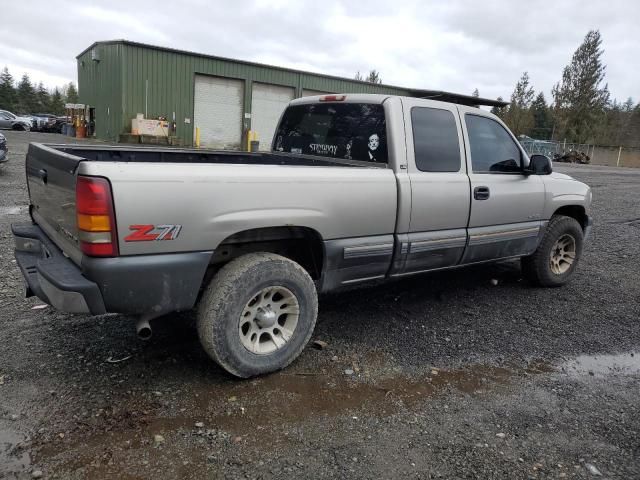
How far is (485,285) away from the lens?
5.70 metres

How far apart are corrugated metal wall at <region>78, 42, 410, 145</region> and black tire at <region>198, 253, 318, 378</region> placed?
78.5 feet

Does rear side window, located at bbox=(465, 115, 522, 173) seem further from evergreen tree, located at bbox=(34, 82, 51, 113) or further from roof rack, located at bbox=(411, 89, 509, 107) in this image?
evergreen tree, located at bbox=(34, 82, 51, 113)

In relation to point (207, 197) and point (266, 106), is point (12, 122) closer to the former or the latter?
point (266, 106)

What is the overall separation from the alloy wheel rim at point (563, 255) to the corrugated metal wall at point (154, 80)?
23.2 meters

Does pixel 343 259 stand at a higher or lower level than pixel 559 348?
higher

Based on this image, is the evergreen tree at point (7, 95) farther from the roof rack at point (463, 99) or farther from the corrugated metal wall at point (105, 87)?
the roof rack at point (463, 99)

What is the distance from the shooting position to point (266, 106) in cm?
2886

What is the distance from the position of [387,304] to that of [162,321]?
2074mm

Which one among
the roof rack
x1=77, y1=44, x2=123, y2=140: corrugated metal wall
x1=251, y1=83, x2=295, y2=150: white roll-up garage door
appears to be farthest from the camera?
x1=251, y1=83, x2=295, y2=150: white roll-up garage door

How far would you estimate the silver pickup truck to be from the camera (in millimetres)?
2725

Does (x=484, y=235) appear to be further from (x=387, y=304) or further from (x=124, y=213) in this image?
(x=124, y=213)

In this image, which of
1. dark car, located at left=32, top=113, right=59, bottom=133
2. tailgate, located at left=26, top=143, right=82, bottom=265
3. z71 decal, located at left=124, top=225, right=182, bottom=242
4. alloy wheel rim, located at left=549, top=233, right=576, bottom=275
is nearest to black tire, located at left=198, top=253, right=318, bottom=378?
z71 decal, located at left=124, top=225, right=182, bottom=242

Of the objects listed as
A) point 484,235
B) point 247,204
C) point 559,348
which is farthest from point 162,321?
point 559,348

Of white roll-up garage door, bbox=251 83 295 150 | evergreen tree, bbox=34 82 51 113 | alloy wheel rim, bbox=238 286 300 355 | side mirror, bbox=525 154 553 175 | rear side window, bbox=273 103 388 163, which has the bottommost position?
alloy wheel rim, bbox=238 286 300 355
